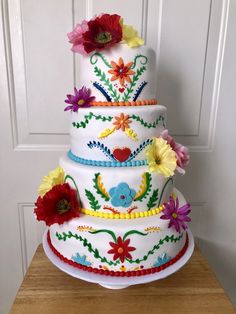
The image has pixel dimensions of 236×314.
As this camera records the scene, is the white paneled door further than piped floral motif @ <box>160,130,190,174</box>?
Yes

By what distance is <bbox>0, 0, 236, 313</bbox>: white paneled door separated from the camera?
103 centimetres

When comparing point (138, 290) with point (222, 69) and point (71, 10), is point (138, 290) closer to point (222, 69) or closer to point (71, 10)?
point (222, 69)

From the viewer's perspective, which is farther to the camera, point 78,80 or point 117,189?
point 78,80

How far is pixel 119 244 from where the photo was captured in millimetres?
731

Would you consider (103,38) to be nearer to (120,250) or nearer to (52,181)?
(52,181)

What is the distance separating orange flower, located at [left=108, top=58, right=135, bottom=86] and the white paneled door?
371 millimetres

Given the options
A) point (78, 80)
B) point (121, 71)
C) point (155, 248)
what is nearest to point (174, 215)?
point (155, 248)

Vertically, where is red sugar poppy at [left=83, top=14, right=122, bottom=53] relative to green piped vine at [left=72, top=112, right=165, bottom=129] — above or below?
above

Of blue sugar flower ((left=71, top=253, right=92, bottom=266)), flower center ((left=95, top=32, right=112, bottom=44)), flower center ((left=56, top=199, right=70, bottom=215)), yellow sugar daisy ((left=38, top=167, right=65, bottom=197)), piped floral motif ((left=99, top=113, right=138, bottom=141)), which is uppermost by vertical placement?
flower center ((left=95, top=32, right=112, bottom=44))

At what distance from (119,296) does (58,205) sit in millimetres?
339

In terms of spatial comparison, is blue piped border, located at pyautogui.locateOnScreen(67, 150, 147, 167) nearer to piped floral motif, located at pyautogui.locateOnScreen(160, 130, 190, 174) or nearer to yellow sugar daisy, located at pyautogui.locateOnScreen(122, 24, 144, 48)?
piped floral motif, located at pyautogui.locateOnScreen(160, 130, 190, 174)

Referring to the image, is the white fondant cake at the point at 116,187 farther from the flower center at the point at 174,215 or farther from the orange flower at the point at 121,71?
the orange flower at the point at 121,71

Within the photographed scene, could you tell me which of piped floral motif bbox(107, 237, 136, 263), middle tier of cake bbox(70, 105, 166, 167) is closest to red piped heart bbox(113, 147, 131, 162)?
middle tier of cake bbox(70, 105, 166, 167)

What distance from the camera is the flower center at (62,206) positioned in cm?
76
